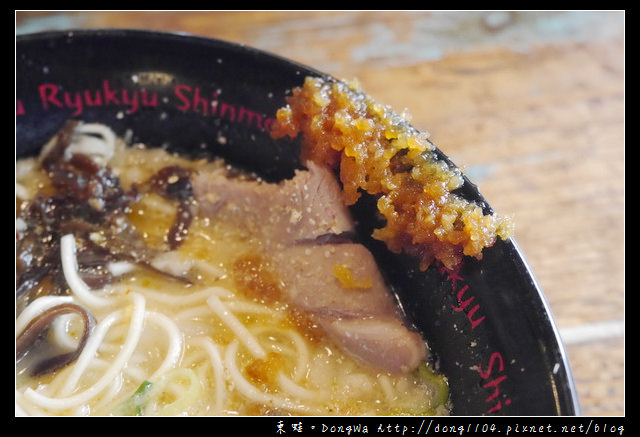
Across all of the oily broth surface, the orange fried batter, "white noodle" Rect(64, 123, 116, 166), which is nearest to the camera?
the orange fried batter

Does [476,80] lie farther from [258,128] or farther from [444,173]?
[444,173]

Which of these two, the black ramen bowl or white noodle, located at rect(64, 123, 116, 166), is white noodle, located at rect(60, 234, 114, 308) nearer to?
white noodle, located at rect(64, 123, 116, 166)

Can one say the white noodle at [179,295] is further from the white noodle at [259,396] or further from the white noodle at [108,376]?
the white noodle at [259,396]

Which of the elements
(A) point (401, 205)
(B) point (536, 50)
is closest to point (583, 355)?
(A) point (401, 205)

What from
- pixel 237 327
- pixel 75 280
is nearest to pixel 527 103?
pixel 237 327

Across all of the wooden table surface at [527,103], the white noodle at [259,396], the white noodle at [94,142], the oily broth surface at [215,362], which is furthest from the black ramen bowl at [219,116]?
the wooden table surface at [527,103]

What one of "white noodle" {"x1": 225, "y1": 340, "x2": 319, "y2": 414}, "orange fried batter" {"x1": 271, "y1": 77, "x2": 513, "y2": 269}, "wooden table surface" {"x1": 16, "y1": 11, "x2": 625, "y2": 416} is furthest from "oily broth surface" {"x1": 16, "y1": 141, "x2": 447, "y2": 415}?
"wooden table surface" {"x1": 16, "y1": 11, "x2": 625, "y2": 416}

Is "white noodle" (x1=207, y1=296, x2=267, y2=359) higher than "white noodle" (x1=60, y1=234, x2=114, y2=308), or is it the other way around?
"white noodle" (x1=60, y1=234, x2=114, y2=308)
